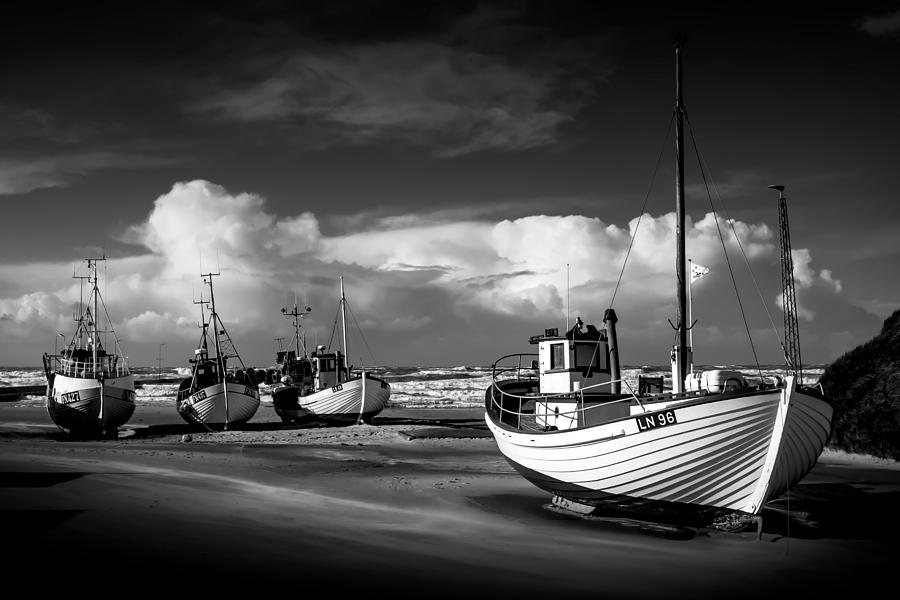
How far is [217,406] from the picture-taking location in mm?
38094

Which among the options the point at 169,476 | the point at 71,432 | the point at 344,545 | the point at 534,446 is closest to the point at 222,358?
the point at 71,432

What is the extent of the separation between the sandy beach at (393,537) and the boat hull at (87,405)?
14430mm

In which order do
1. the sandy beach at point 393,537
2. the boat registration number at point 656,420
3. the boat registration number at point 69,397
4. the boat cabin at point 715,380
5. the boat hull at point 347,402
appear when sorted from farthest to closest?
the boat hull at point 347,402 → the boat registration number at point 69,397 → the boat cabin at point 715,380 → the boat registration number at point 656,420 → the sandy beach at point 393,537

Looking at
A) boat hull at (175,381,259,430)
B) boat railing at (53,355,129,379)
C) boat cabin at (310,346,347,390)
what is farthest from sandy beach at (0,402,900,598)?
boat cabin at (310,346,347,390)

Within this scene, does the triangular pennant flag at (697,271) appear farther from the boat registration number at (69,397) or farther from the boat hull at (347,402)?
the boat registration number at (69,397)

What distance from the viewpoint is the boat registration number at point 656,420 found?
1220 cm

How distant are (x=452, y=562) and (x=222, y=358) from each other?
33758mm

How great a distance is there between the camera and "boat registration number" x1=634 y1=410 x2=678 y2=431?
40.0 feet

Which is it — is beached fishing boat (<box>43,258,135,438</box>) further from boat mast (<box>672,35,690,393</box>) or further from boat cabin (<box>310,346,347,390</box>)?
boat mast (<box>672,35,690,393</box>)

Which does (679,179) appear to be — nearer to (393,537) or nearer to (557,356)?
(557,356)

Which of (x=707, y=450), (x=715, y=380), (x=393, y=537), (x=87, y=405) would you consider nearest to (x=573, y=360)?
(x=715, y=380)

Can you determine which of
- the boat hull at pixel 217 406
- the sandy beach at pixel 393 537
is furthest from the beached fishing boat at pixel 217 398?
the sandy beach at pixel 393 537

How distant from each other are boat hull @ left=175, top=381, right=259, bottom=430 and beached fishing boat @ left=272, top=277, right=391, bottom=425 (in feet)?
14.1

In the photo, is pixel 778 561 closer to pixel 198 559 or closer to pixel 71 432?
pixel 198 559
